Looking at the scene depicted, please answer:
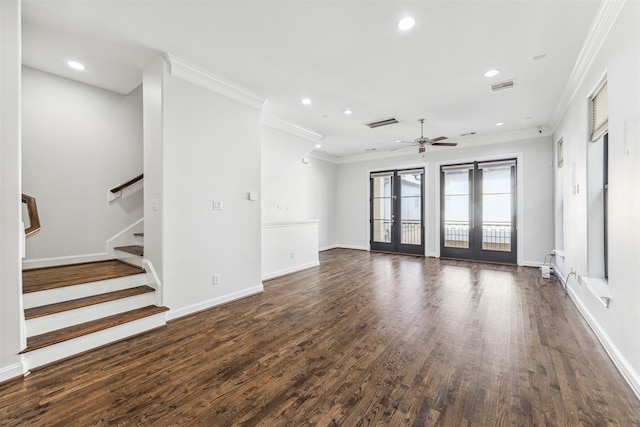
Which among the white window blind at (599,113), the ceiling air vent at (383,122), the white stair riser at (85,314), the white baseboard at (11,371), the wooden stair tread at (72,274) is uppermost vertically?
the ceiling air vent at (383,122)

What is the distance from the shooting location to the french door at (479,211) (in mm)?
6121

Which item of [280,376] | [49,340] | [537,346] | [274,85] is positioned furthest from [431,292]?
[49,340]

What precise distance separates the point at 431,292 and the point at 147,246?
3.98 m

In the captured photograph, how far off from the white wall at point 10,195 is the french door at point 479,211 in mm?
7324

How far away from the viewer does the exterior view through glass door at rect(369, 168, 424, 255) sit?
736 centimetres

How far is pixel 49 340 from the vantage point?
226cm

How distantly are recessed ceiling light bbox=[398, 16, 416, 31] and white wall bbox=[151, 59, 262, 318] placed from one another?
2333 millimetres

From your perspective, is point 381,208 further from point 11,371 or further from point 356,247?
point 11,371

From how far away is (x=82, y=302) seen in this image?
2.67m

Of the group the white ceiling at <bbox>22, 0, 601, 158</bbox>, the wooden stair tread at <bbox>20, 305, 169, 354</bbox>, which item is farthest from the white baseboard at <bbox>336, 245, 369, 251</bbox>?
the wooden stair tread at <bbox>20, 305, 169, 354</bbox>

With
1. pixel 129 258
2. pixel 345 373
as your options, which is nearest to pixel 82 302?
pixel 129 258

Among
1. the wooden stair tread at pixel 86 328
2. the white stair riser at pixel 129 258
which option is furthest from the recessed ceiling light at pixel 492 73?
the white stair riser at pixel 129 258

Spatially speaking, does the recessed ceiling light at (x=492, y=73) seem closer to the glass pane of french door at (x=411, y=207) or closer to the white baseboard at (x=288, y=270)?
the glass pane of french door at (x=411, y=207)

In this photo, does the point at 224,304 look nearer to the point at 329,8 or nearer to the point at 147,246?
the point at 147,246
